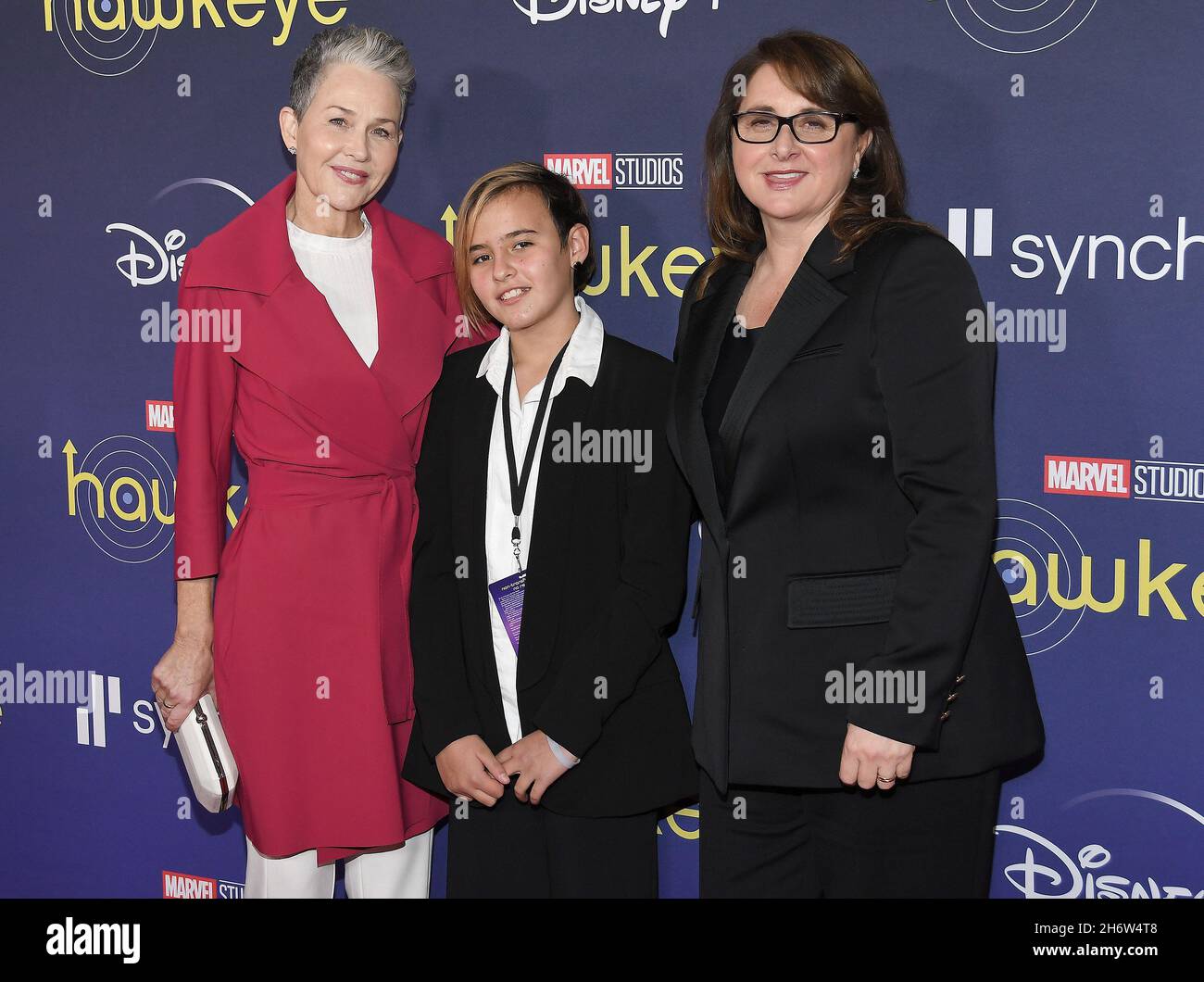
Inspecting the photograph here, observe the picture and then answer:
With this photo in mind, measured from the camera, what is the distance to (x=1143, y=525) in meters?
2.66

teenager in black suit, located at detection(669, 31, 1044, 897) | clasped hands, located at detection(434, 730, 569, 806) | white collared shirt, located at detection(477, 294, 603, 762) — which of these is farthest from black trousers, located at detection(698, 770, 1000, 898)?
white collared shirt, located at detection(477, 294, 603, 762)

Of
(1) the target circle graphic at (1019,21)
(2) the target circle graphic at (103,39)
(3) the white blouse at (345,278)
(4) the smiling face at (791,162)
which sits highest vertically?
(2) the target circle graphic at (103,39)

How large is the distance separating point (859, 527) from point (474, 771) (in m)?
0.86

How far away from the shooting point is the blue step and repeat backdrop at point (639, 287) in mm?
2609

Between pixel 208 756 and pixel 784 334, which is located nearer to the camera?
pixel 784 334

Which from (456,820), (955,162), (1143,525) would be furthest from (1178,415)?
(456,820)

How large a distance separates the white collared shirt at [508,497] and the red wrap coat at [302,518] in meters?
0.27

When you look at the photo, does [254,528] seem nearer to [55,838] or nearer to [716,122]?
[716,122]

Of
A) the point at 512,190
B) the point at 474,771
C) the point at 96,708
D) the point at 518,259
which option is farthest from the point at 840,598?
the point at 96,708

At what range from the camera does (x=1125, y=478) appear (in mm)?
2650

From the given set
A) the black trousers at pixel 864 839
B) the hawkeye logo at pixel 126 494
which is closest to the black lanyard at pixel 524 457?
the black trousers at pixel 864 839

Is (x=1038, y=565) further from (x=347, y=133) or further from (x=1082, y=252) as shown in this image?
(x=347, y=133)

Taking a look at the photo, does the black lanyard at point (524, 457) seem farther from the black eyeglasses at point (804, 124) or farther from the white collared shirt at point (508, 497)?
the black eyeglasses at point (804, 124)

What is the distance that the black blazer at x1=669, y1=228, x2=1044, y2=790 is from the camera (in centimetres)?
189
